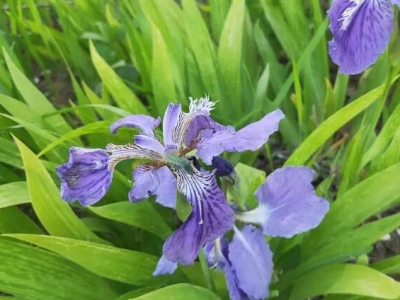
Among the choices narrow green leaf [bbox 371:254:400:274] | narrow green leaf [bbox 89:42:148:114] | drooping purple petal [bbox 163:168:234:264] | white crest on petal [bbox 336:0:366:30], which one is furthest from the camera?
narrow green leaf [bbox 89:42:148:114]

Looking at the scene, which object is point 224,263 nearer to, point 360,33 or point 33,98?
point 360,33

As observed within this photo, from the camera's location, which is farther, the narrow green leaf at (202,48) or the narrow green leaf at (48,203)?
the narrow green leaf at (202,48)

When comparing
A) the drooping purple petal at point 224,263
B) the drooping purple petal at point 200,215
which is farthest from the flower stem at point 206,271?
the drooping purple petal at point 200,215

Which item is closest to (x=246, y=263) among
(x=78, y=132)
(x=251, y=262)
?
(x=251, y=262)

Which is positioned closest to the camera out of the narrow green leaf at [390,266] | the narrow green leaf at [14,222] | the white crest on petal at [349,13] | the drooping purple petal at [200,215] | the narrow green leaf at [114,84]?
the drooping purple petal at [200,215]

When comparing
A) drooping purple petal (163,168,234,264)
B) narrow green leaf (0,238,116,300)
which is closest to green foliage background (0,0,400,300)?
narrow green leaf (0,238,116,300)

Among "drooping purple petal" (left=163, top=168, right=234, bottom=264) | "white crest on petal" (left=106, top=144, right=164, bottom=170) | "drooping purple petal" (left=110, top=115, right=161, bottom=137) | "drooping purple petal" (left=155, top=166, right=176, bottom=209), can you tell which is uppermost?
"drooping purple petal" (left=110, top=115, right=161, bottom=137)

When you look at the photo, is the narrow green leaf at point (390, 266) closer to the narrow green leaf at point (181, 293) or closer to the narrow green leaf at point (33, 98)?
the narrow green leaf at point (181, 293)

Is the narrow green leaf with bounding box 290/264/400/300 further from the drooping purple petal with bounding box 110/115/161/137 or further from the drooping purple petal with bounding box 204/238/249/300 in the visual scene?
the drooping purple petal with bounding box 110/115/161/137
